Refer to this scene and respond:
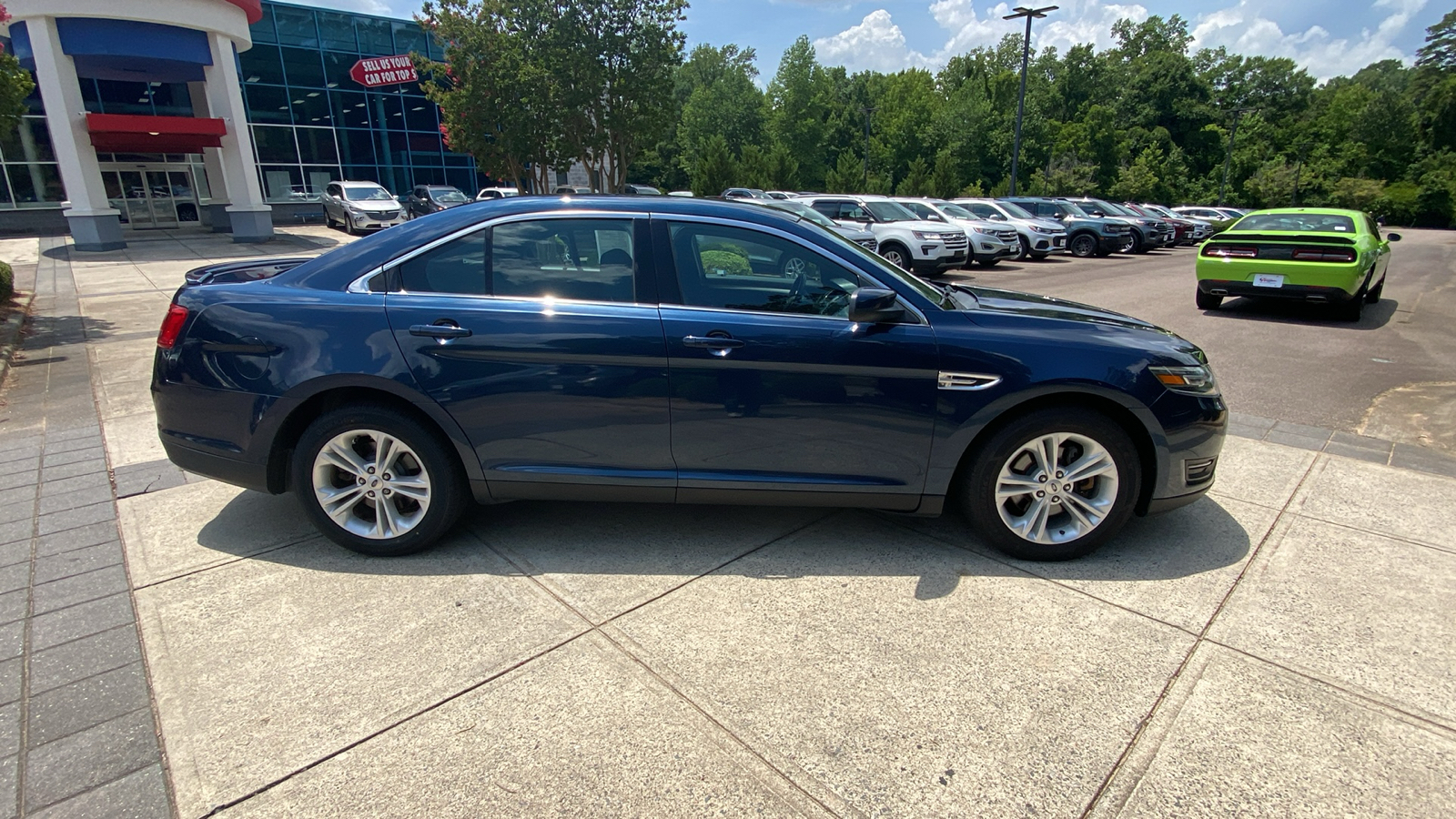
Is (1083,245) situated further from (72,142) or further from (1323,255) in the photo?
(72,142)

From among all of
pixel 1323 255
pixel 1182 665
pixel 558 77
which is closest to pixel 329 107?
pixel 558 77

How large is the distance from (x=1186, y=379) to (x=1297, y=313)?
1039 centimetres

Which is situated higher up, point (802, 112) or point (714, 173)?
point (802, 112)

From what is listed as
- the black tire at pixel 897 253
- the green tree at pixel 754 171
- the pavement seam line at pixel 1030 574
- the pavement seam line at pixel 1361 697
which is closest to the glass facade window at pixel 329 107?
the green tree at pixel 754 171

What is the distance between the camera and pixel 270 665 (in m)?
2.76

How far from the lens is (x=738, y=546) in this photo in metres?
3.68

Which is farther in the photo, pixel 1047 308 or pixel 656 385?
pixel 1047 308

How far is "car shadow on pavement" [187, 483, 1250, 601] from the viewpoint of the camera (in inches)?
136

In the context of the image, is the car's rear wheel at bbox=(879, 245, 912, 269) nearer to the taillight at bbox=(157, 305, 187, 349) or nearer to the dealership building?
the taillight at bbox=(157, 305, 187, 349)

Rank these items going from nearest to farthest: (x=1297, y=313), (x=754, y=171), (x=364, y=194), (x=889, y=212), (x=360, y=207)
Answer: (x=1297, y=313) → (x=889, y=212) → (x=360, y=207) → (x=364, y=194) → (x=754, y=171)

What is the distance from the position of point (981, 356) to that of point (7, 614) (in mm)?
4223

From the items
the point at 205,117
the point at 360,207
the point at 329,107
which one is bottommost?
the point at 360,207

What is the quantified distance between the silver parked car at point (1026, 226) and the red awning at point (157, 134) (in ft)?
69.5

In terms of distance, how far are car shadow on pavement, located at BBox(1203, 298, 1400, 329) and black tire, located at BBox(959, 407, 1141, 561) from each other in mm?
9248
